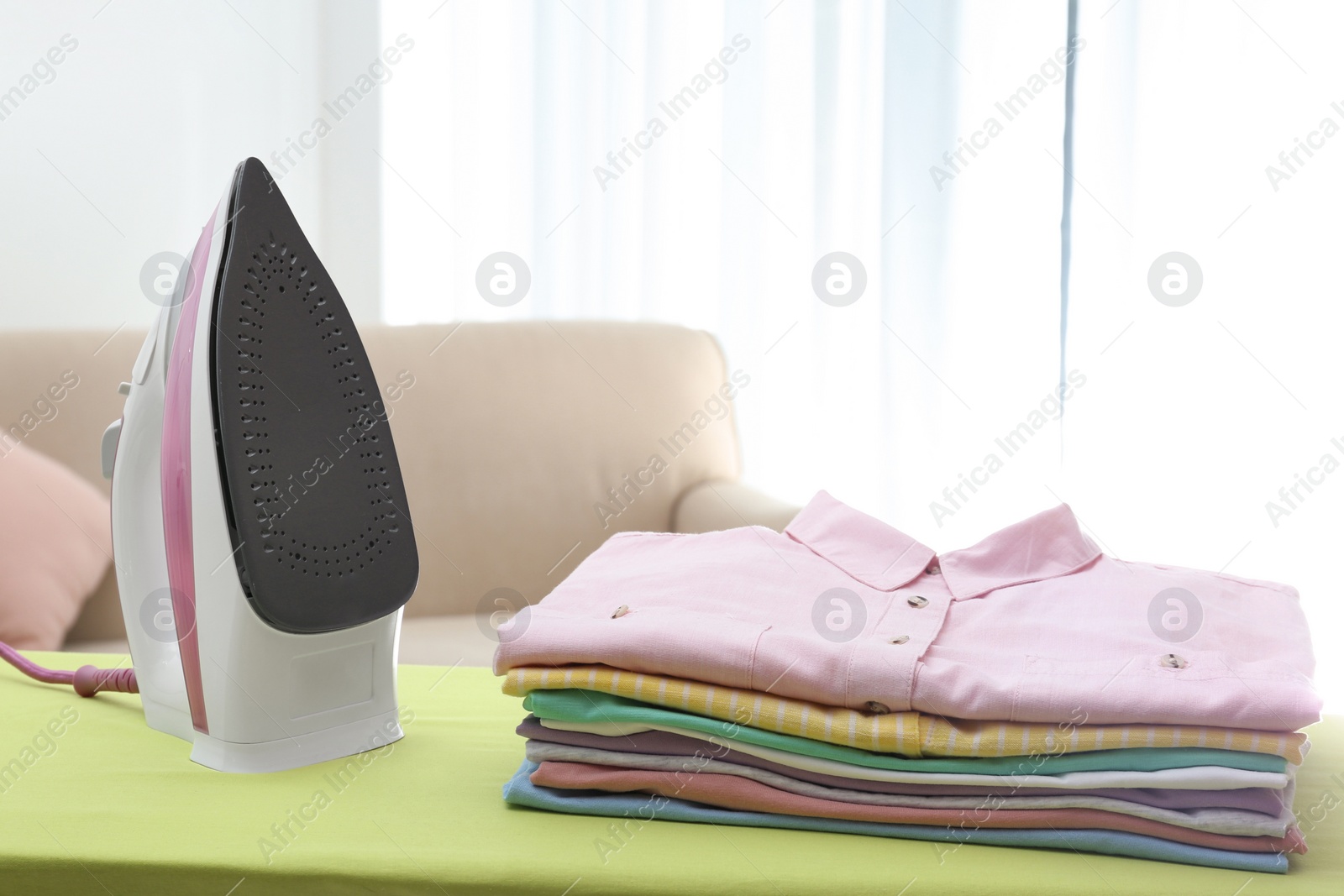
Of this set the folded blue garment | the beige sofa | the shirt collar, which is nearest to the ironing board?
the folded blue garment

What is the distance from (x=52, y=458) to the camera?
1314 millimetres

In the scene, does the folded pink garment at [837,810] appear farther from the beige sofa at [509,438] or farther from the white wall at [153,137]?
the white wall at [153,137]

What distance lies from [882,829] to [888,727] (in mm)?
50

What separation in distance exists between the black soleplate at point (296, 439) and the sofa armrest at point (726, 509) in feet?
2.48

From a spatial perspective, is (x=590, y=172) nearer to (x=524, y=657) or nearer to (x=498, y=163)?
(x=498, y=163)

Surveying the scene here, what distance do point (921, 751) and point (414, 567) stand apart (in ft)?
0.99

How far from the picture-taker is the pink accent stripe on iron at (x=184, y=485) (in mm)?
566

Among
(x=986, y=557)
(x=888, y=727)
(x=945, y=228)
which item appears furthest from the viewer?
(x=945, y=228)

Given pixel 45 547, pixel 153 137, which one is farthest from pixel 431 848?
pixel 153 137

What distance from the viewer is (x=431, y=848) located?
47 cm

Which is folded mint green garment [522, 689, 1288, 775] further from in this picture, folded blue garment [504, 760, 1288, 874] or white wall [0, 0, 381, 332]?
white wall [0, 0, 381, 332]

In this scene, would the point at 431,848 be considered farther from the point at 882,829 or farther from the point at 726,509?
the point at 726,509

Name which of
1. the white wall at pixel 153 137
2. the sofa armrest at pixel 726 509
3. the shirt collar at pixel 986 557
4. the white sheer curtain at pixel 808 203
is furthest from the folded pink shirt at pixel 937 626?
the white sheer curtain at pixel 808 203

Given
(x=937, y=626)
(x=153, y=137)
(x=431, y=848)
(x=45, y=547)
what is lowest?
(x=45, y=547)
